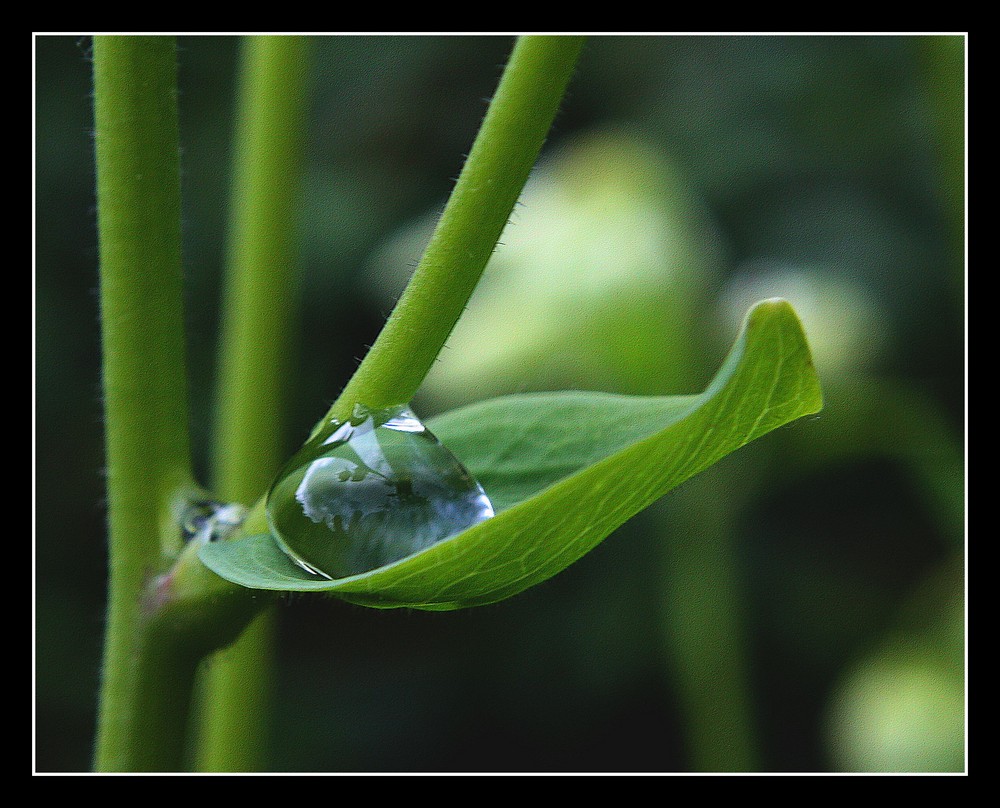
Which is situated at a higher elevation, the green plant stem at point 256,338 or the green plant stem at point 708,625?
the green plant stem at point 256,338

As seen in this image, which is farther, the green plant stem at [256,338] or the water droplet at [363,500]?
the green plant stem at [256,338]

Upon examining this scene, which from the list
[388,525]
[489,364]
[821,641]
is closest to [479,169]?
[388,525]

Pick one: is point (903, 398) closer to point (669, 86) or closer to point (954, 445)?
point (954, 445)

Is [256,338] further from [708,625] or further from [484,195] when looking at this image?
[708,625]

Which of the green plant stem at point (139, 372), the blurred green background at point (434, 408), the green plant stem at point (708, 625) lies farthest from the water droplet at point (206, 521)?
the blurred green background at point (434, 408)

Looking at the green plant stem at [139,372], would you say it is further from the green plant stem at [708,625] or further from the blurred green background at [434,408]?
the blurred green background at [434,408]

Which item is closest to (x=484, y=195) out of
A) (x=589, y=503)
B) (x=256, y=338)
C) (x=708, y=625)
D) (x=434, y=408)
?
(x=589, y=503)

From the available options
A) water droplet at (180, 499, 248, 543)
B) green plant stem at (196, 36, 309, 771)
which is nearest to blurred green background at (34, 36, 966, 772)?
green plant stem at (196, 36, 309, 771)
